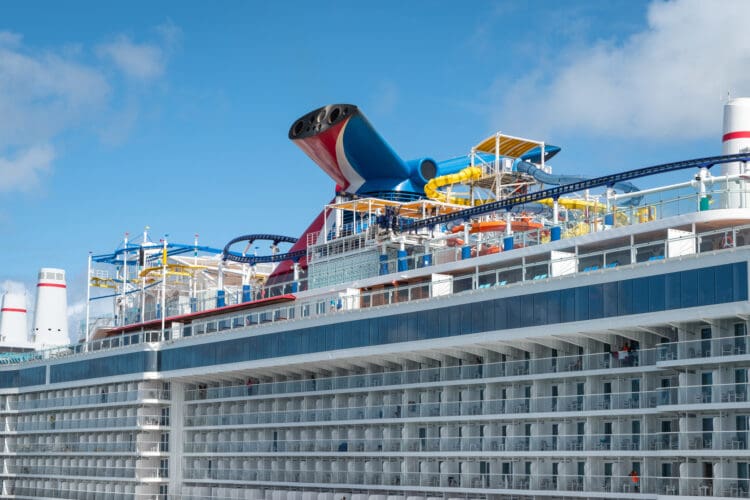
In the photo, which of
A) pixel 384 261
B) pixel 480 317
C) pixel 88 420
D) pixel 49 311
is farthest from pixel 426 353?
pixel 49 311

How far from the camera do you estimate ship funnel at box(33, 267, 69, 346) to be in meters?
107

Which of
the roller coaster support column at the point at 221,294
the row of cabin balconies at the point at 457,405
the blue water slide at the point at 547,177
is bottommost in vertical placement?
the row of cabin balconies at the point at 457,405

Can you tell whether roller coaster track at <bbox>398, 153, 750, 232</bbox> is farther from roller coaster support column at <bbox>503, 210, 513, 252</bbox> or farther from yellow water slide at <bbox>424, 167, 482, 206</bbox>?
yellow water slide at <bbox>424, 167, 482, 206</bbox>

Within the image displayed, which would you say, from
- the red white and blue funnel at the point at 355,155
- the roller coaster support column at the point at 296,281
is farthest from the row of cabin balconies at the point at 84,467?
the red white and blue funnel at the point at 355,155

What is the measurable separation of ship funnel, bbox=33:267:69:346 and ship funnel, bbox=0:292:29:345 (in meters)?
1.57

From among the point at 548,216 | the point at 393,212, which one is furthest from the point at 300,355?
the point at 548,216

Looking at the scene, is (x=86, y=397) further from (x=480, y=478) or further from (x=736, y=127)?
(x=736, y=127)

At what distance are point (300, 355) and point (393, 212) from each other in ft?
32.1

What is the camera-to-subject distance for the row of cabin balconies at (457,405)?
44000mm

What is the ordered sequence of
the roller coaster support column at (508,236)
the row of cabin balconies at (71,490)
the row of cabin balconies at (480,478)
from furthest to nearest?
the row of cabin balconies at (71,490)
the roller coaster support column at (508,236)
the row of cabin balconies at (480,478)

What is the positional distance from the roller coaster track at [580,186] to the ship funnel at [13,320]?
5378cm

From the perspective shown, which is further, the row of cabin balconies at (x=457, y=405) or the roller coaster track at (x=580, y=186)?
the roller coaster track at (x=580, y=186)

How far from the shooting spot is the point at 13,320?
353 feet

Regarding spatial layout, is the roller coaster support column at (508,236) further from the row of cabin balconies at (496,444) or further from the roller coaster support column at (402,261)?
the row of cabin balconies at (496,444)
